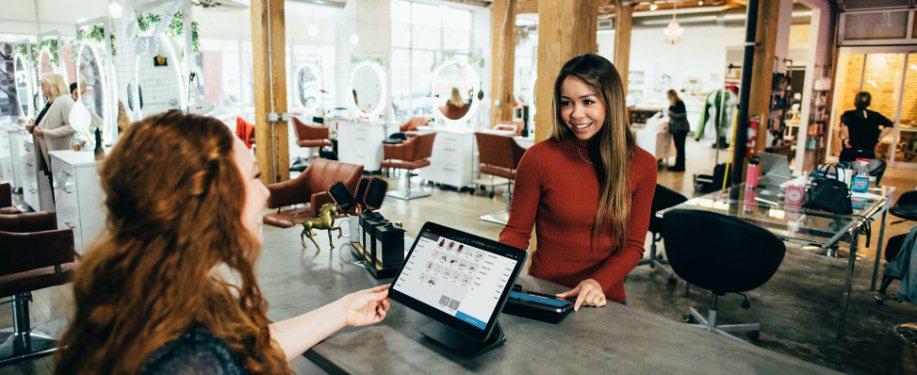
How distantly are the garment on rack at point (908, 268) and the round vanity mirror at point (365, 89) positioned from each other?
822cm

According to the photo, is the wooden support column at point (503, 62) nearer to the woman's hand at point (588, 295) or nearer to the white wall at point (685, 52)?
the white wall at point (685, 52)

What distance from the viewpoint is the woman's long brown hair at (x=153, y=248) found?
814mm

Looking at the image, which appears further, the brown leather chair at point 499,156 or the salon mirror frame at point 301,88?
the salon mirror frame at point 301,88

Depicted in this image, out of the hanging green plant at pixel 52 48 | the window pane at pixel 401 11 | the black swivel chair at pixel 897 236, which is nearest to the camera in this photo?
the black swivel chair at pixel 897 236

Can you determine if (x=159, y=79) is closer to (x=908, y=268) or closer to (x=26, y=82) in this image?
(x=26, y=82)

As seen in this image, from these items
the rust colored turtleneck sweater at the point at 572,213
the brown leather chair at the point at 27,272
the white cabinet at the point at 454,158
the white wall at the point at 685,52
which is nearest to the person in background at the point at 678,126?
the white cabinet at the point at 454,158

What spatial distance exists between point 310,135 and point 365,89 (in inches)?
75.1

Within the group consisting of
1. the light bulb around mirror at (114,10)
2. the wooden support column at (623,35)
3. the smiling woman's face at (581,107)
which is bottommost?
the smiling woman's face at (581,107)

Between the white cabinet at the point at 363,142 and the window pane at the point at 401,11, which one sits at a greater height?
the window pane at the point at 401,11

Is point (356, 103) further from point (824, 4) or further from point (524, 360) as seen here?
point (524, 360)

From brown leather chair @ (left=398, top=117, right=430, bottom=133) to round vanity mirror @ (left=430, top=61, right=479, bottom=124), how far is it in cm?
57

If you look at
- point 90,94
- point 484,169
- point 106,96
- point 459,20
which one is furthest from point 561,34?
point 459,20

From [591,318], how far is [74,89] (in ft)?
20.4

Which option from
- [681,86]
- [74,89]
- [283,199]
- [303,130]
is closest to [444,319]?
[283,199]
